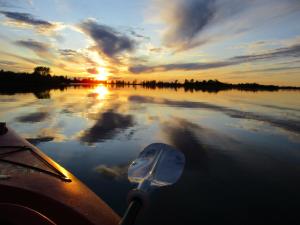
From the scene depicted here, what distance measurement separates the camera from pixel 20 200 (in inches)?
115

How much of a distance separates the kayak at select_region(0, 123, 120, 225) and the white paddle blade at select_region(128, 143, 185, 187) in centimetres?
64

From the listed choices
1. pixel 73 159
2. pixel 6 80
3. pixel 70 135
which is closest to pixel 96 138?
pixel 70 135

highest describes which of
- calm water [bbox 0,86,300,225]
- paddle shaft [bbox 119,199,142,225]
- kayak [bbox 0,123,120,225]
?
paddle shaft [bbox 119,199,142,225]

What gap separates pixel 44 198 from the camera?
118 inches

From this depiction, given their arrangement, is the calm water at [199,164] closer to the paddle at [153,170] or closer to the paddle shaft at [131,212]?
the paddle at [153,170]

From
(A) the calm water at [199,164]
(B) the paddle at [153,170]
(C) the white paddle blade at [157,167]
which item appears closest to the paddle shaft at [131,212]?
(B) the paddle at [153,170]

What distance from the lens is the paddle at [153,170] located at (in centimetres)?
251

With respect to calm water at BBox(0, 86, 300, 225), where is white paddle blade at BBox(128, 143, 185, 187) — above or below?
above

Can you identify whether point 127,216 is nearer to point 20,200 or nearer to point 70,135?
point 20,200

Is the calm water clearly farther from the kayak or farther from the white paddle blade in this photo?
the kayak

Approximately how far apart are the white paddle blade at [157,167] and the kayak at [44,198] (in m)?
0.64

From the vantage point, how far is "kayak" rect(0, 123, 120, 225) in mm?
2178

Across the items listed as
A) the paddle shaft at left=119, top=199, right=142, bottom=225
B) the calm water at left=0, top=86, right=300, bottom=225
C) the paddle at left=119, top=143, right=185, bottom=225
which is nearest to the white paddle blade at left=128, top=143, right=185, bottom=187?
the paddle at left=119, top=143, right=185, bottom=225

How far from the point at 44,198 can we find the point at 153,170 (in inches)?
56.5
